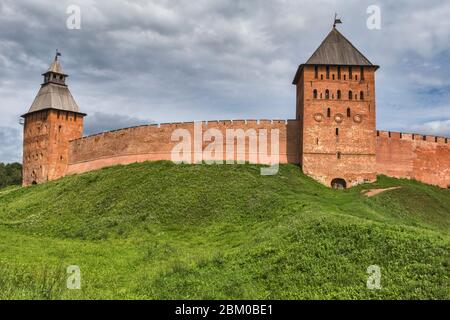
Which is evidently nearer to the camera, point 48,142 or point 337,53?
point 337,53

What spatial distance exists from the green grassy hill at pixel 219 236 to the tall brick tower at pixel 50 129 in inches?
144

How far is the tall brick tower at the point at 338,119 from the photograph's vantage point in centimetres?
2481

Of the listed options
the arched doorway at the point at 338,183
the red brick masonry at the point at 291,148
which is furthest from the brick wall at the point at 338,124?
the red brick masonry at the point at 291,148

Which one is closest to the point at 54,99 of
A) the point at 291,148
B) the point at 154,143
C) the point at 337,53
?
the point at 154,143

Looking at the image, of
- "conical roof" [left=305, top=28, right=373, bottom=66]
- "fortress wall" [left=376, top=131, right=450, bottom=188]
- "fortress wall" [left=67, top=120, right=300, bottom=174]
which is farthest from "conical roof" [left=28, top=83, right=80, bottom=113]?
"fortress wall" [left=376, top=131, right=450, bottom=188]

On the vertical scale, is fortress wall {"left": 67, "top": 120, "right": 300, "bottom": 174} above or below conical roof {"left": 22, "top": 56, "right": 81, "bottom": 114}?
below

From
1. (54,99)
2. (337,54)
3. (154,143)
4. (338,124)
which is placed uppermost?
(337,54)

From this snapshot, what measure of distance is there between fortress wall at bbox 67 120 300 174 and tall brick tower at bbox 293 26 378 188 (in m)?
0.92

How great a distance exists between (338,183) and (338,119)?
313cm

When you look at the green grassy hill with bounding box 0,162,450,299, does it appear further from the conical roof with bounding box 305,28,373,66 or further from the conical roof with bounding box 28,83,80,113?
the conical roof with bounding box 28,83,80,113

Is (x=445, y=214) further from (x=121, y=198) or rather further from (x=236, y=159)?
(x=121, y=198)

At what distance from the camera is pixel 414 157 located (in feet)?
88.0

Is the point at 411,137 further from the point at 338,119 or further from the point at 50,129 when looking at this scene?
the point at 50,129

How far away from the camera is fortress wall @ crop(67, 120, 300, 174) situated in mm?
25922
